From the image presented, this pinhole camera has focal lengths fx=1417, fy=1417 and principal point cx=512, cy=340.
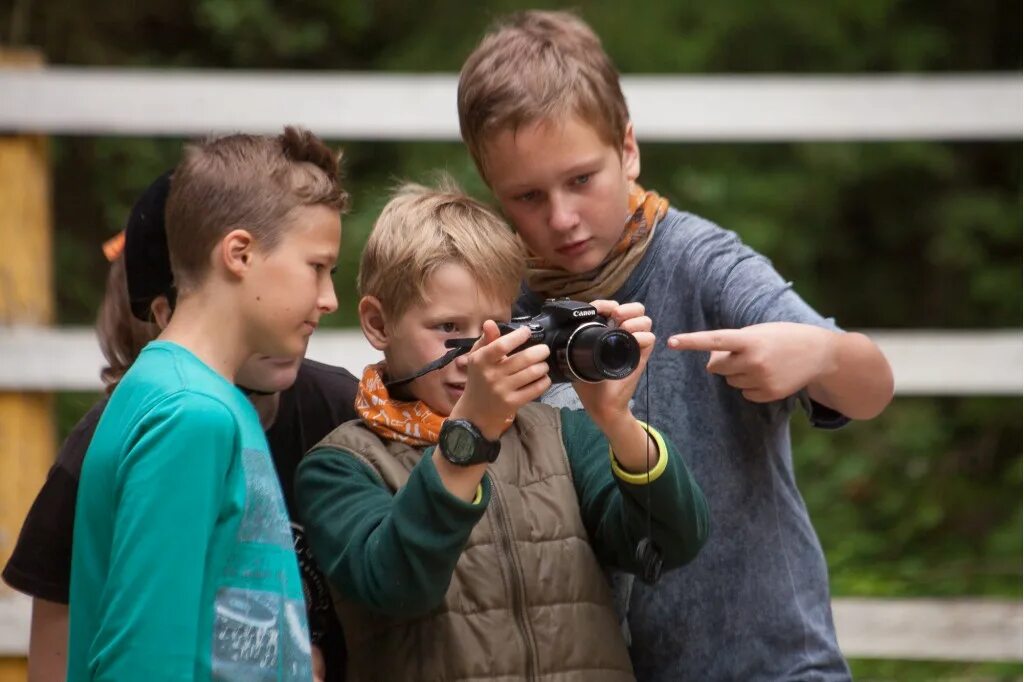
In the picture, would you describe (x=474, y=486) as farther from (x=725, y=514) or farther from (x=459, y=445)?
(x=725, y=514)

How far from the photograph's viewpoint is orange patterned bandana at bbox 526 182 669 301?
2.21 meters

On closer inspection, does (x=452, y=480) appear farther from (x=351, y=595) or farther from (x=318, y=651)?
(x=318, y=651)

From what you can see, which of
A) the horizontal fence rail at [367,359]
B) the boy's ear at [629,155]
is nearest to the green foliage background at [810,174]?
the horizontal fence rail at [367,359]

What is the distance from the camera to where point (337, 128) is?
3.85 m

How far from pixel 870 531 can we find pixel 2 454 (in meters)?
3.28

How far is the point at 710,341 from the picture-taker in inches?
76.4

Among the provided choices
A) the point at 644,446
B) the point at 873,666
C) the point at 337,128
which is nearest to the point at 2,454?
the point at 337,128

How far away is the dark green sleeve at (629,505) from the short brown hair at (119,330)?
2.46 ft

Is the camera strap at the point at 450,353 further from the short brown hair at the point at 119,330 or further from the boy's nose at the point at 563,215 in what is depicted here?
the short brown hair at the point at 119,330

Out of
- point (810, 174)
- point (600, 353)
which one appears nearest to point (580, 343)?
point (600, 353)

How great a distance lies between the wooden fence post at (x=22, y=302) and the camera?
142 inches

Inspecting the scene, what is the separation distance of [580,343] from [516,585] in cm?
35

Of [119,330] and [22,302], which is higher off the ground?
[22,302]

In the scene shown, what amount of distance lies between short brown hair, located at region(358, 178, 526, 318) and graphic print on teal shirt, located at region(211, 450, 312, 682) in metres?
0.38
